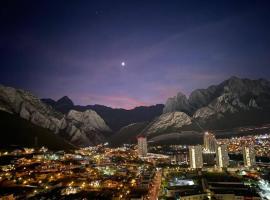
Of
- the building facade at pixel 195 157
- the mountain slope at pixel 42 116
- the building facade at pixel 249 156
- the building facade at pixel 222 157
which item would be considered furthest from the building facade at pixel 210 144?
the mountain slope at pixel 42 116

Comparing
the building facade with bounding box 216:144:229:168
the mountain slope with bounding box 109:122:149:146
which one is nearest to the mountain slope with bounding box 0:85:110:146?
the mountain slope with bounding box 109:122:149:146

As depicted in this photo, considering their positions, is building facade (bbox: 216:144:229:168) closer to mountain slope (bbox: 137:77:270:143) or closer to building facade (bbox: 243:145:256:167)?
building facade (bbox: 243:145:256:167)

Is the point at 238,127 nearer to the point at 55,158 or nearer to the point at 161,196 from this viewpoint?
the point at 55,158

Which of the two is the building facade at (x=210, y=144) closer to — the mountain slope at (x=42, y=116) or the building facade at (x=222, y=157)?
the building facade at (x=222, y=157)

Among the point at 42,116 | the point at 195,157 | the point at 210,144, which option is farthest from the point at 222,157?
the point at 42,116

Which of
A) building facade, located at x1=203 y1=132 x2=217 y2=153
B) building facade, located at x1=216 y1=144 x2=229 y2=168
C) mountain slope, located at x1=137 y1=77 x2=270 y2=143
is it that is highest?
mountain slope, located at x1=137 y1=77 x2=270 y2=143

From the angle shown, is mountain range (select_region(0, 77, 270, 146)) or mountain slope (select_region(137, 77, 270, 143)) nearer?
mountain range (select_region(0, 77, 270, 146))

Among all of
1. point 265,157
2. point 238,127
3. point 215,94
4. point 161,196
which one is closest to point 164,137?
point 238,127

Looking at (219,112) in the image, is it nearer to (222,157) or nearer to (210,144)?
(210,144)
